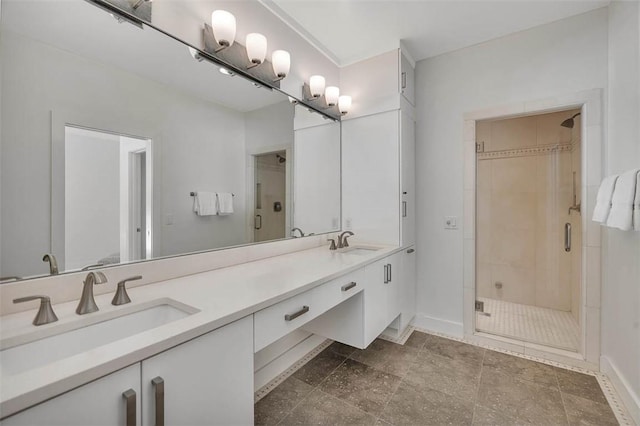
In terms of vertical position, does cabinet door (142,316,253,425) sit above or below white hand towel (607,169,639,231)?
below

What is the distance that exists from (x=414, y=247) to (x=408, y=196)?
1.72 feet

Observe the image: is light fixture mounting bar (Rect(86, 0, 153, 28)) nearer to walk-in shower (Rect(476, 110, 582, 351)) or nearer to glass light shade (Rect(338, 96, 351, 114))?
glass light shade (Rect(338, 96, 351, 114))

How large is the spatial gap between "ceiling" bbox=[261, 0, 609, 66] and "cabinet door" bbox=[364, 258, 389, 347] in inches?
71.6

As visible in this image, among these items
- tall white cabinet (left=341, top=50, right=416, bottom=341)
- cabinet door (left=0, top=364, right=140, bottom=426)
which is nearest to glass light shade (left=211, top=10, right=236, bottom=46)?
tall white cabinet (left=341, top=50, right=416, bottom=341)

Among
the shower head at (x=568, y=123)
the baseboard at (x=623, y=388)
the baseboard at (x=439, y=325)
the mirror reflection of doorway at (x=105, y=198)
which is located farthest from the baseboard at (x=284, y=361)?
the shower head at (x=568, y=123)

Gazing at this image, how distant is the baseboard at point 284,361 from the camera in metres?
1.79

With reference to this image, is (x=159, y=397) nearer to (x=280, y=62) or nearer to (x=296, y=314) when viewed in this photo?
(x=296, y=314)

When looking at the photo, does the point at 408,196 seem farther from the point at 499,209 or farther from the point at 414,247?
the point at 499,209

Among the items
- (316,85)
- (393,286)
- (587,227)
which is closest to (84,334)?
(393,286)

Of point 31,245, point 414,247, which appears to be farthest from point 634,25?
point 31,245

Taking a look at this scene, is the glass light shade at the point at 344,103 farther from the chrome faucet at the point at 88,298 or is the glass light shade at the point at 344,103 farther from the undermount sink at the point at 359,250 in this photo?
the chrome faucet at the point at 88,298

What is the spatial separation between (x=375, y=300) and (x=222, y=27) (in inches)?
75.6

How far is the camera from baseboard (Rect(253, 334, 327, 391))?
179 cm

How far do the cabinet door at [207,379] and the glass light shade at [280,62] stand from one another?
5.20 ft
